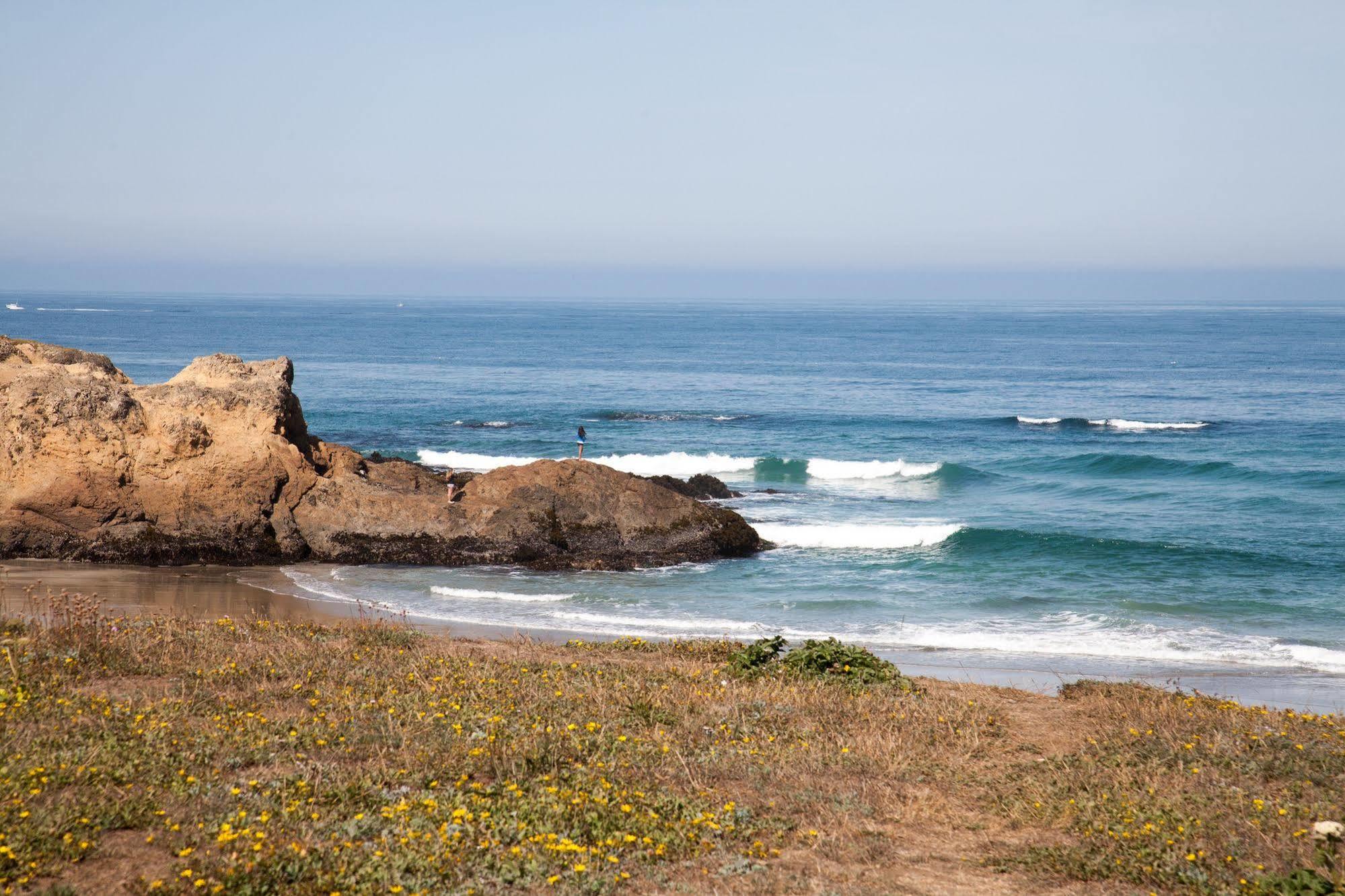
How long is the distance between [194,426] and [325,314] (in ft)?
544

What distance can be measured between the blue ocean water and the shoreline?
29 cm

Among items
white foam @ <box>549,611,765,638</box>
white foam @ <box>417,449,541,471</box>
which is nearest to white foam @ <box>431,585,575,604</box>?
white foam @ <box>549,611,765,638</box>

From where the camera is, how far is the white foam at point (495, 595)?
2048 cm

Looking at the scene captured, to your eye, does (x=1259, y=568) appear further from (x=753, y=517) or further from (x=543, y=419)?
(x=543, y=419)

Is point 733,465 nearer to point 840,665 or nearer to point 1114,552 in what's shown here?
point 1114,552

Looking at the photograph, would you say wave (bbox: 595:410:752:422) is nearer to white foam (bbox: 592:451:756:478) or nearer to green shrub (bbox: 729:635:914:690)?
white foam (bbox: 592:451:756:478)

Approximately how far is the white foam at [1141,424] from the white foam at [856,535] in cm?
2337

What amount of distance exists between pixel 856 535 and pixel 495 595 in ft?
33.9

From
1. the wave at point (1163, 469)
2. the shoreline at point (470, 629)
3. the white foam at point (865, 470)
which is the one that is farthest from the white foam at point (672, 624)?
the wave at point (1163, 469)

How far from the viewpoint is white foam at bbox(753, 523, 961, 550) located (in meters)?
26.5

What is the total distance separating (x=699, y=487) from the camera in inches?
1244

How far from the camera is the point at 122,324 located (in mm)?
127312

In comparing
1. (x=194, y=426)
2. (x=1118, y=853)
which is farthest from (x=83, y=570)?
(x=1118, y=853)

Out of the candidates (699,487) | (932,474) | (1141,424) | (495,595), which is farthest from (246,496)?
(1141,424)
